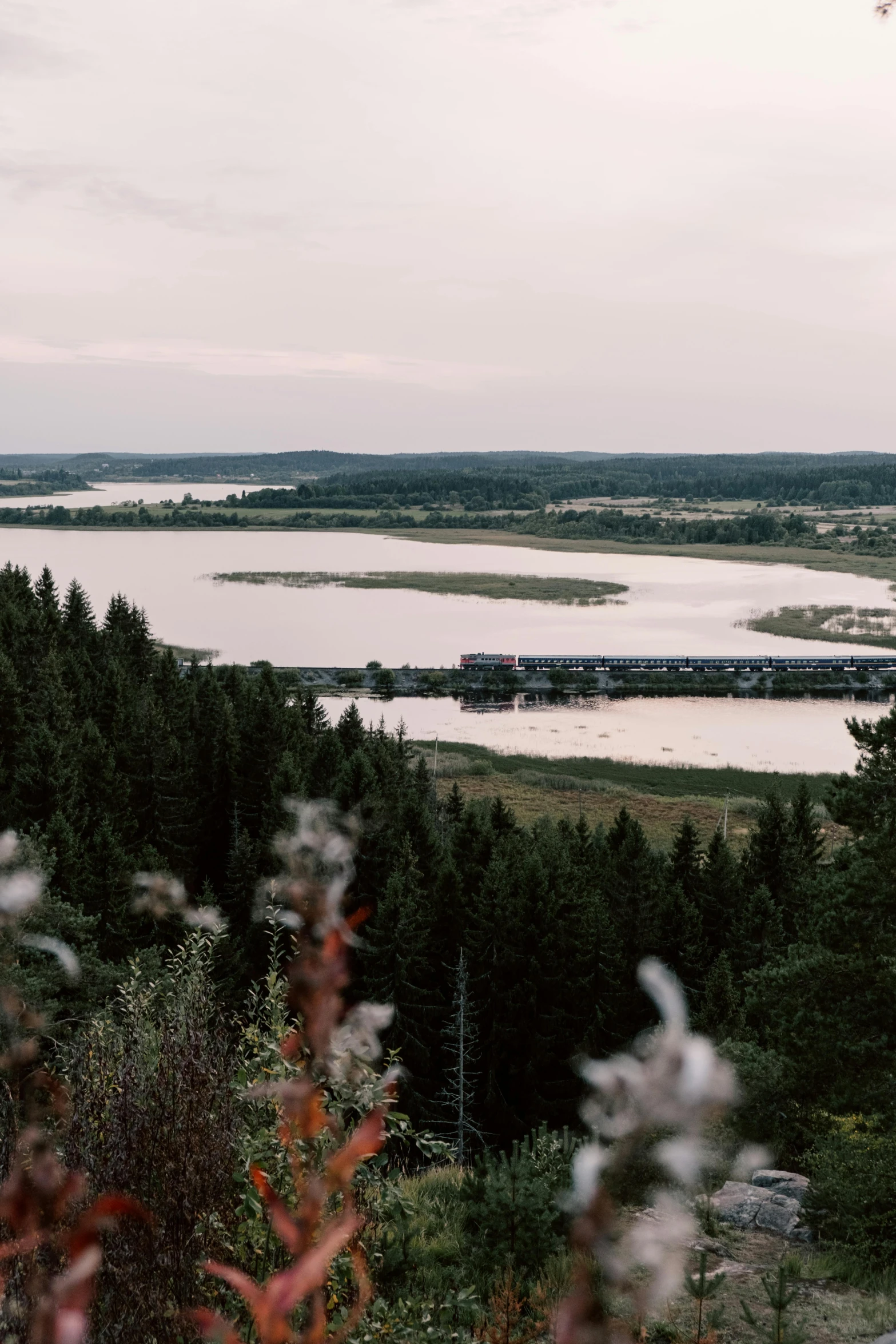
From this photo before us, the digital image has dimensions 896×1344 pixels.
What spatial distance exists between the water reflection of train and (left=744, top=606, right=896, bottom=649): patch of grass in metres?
9.31

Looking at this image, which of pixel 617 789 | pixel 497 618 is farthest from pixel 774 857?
pixel 497 618

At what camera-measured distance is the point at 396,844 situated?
31453 mm

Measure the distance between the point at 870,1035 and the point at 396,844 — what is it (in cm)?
1913

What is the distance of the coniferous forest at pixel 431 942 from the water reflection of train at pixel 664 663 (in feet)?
105

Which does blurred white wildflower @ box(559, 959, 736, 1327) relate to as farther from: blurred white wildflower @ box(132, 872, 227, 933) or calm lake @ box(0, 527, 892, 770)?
calm lake @ box(0, 527, 892, 770)

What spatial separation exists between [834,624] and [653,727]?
139 feet

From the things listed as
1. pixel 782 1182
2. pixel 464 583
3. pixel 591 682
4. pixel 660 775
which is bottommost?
pixel 660 775

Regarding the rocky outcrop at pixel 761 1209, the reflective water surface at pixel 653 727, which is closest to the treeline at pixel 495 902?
the rocky outcrop at pixel 761 1209

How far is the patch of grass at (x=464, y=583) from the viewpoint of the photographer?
12506cm

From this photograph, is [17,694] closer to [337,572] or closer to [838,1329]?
[838,1329]

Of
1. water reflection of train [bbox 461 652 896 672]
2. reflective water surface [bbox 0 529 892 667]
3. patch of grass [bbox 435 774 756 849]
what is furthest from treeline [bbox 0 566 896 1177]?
reflective water surface [bbox 0 529 892 667]

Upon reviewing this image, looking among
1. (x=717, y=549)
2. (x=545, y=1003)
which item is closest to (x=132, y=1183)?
(x=545, y=1003)

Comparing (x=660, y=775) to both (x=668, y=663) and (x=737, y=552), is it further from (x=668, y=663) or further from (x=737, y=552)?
(x=737, y=552)

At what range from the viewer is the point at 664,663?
285 ft
